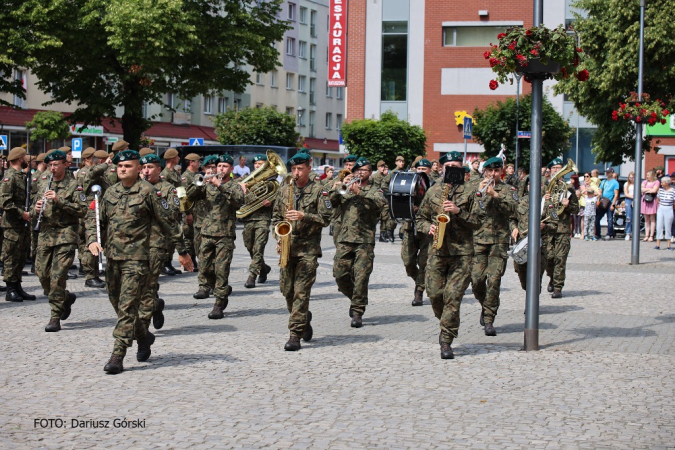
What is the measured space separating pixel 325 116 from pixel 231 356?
75350 millimetres

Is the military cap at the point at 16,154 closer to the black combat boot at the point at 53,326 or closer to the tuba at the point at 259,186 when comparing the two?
the tuba at the point at 259,186

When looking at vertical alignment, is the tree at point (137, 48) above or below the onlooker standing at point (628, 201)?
above

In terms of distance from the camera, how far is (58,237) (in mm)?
10781

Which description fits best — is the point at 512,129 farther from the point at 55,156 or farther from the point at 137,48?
the point at 55,156

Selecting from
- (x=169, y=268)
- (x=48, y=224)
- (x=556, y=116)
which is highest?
(x=556, y=116)

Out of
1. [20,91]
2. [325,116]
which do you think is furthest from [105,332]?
[325,116]

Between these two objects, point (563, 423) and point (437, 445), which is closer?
point (437, 445)

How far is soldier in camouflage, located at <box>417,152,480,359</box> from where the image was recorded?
9.24 metres

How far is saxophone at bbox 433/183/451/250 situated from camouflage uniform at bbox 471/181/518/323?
151 cm

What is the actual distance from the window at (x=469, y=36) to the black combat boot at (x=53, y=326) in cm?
3779

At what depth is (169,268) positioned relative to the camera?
55.1 feet

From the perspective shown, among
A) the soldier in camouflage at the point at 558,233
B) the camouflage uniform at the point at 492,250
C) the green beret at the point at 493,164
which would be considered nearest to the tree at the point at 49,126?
the soldier in camouflage at the point at 558,233

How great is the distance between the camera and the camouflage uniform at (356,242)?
37.2 ft

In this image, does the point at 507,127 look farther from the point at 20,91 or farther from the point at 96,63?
the point at 20,91
